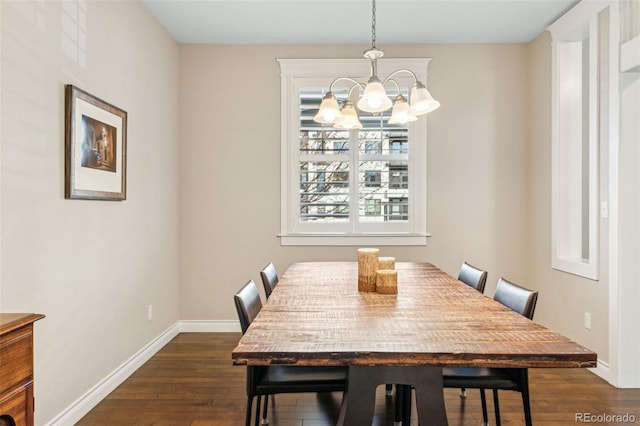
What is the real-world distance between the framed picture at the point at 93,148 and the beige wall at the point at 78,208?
0.06 metres

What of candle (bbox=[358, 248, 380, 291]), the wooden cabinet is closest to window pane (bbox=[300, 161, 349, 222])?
candle (bbox=[358, 248, 380, 291])

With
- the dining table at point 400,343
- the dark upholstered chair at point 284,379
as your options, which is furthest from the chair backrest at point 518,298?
the dark upholstered chair at point 284,379

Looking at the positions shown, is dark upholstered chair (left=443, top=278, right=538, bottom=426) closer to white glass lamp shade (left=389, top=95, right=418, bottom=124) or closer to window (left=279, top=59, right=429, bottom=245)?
white glass lamp shade (left=389, top=95, right=418, bottom=124)

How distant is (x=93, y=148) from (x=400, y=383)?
7.17 feet

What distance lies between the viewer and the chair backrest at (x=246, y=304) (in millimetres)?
1741

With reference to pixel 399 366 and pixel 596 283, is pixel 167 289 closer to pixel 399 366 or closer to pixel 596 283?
pixel 399 366

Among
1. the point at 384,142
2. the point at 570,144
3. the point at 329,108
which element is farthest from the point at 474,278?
the point at 384,142

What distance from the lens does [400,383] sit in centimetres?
131

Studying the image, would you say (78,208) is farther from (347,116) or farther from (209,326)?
(209,326)

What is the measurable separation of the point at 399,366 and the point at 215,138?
10.5ft

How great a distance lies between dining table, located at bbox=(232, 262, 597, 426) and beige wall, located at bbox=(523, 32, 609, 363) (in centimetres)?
172

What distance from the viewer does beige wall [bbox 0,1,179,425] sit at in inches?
73.2

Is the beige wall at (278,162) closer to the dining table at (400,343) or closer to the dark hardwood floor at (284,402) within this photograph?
the dark hardwood floor at (284,402)

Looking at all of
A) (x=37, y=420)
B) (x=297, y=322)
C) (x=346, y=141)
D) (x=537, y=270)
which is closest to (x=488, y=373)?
(x=297, y=322)
